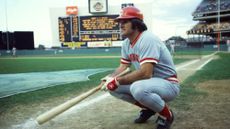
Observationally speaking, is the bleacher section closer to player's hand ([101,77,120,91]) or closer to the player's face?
the player's face

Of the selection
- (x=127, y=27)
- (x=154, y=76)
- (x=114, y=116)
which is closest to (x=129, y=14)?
(x=127, y=27)

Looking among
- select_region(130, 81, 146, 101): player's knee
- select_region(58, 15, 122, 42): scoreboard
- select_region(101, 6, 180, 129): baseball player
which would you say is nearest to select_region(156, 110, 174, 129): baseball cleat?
select_region(101, 6, 180, 129): baseball player

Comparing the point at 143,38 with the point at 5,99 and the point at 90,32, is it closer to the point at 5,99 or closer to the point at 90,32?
the point at 5,99

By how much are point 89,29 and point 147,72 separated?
43327 millimetres

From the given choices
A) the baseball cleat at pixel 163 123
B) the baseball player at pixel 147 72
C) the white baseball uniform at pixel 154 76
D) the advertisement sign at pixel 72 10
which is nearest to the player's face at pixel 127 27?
the baseball player at pixel 147 72

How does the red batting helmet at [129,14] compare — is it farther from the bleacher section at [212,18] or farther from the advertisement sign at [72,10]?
the advertisement sign at [72,10]

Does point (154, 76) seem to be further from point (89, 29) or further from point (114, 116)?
point (89, 29)

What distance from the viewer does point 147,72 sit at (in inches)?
135

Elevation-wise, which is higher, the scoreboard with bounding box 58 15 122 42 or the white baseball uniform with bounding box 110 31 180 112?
the scoreboard with bounding box 58 15 122 42

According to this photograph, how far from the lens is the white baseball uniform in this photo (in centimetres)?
345

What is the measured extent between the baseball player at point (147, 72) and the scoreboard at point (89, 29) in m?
41.3

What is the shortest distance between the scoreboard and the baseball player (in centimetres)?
4131

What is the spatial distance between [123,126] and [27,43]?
146 ft

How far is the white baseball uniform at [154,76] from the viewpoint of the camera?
345cm
